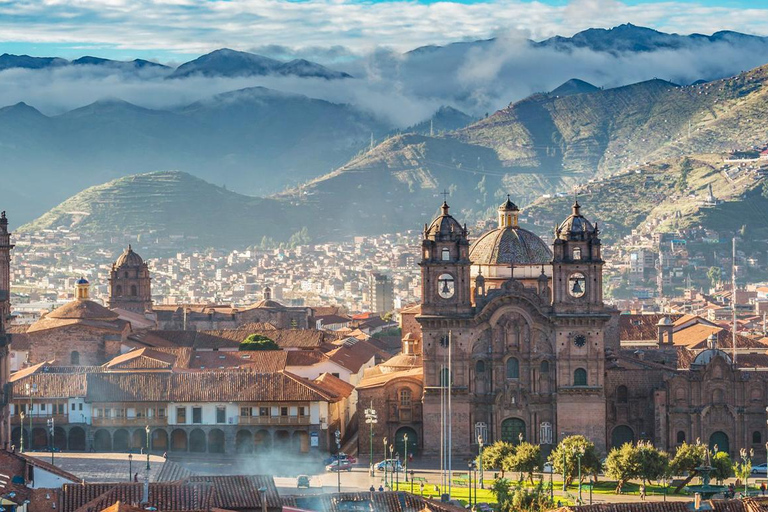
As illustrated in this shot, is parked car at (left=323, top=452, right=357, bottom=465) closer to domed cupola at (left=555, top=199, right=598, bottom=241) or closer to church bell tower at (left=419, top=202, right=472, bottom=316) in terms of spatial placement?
church bell tower at (left=419, top=202, right=472, bottom=316)

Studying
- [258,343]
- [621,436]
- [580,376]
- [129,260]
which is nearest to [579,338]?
[580,376]

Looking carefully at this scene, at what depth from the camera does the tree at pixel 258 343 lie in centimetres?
14200

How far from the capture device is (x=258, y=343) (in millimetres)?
142625

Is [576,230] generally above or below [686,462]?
above

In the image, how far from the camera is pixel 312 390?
362ft

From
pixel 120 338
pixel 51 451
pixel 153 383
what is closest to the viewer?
pixel 51 451

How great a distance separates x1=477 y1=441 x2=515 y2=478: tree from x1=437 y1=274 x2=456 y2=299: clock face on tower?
10.4 m

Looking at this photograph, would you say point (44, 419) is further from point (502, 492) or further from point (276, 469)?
point (502, 492)

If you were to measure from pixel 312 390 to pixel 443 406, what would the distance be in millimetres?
7649

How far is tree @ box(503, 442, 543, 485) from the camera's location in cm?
9819

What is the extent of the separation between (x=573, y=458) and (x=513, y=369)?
13.5m

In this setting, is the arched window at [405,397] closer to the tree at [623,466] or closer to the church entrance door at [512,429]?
the church entrance door at [512,429]

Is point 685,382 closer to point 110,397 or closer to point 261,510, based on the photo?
point 110,397

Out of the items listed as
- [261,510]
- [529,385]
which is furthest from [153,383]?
[261,510]
